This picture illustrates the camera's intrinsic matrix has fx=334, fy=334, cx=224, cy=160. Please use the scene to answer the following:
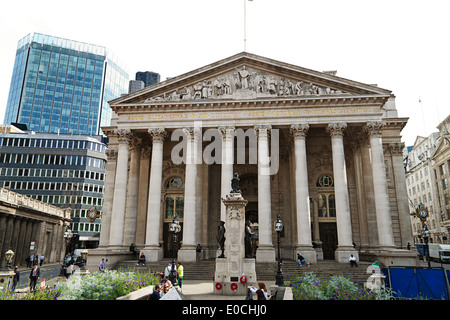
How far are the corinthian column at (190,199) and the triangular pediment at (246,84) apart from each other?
385cm

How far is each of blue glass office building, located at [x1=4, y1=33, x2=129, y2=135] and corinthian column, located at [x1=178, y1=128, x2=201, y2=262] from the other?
3922 inches

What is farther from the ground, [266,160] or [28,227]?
[266,160]

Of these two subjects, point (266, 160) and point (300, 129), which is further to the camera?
point (300, 129)

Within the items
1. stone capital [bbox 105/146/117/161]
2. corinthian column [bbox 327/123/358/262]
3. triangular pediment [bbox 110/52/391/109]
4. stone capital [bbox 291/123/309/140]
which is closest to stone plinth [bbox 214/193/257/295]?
corinthian column [bbox 327/123/358/262]

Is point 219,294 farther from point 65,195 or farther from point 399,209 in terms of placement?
point 65,195

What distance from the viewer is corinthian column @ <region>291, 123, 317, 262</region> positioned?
28.4m

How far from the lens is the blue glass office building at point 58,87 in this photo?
11675 cm

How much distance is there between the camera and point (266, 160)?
3070 centimetres

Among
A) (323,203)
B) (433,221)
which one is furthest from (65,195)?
(433,221)

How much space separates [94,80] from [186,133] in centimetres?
10709

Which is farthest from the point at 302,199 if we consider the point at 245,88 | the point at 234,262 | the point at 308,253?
the point at 234,262

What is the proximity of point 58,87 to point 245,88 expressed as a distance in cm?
10838

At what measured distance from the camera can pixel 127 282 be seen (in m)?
13.1

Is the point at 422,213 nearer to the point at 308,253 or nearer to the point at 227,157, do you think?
the point at 308,253
